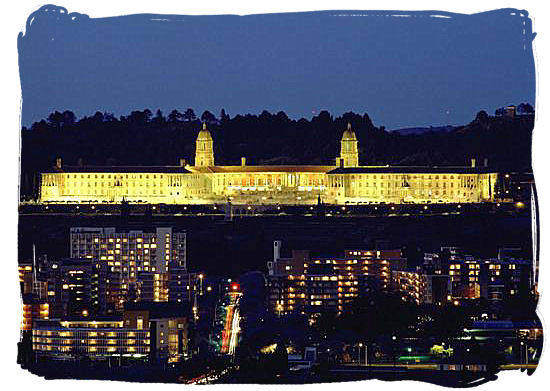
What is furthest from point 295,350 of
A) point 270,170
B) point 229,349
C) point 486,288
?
point 270,170

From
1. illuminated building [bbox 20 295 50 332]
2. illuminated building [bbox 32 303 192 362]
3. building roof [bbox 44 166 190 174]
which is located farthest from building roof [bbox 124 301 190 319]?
building roof [bbox 44 166 190 174]

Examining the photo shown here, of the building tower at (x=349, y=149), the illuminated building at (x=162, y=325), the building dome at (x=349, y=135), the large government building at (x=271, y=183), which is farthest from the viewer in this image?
the large government building at (x=271, y=183)

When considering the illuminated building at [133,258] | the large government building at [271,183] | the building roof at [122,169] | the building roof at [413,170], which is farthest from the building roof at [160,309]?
the building roof at [413,170]

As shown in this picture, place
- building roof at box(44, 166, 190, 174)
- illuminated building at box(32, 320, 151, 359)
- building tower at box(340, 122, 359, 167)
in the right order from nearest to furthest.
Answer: illuminated building at box(32, 320, 151, 359)
building roof at box(44, 166, 190, 174)
building tower at box(340, 122, 359, 167)

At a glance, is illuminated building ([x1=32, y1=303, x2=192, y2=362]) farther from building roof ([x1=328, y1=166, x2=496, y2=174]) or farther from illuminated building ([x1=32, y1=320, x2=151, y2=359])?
building roof ([x1=328, y1=166, x2=496, y2=174])

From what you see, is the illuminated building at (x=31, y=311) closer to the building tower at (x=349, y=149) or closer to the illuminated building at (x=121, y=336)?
the illuminated building at (x=121, y=336)

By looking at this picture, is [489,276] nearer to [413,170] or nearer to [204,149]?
[413,170]
